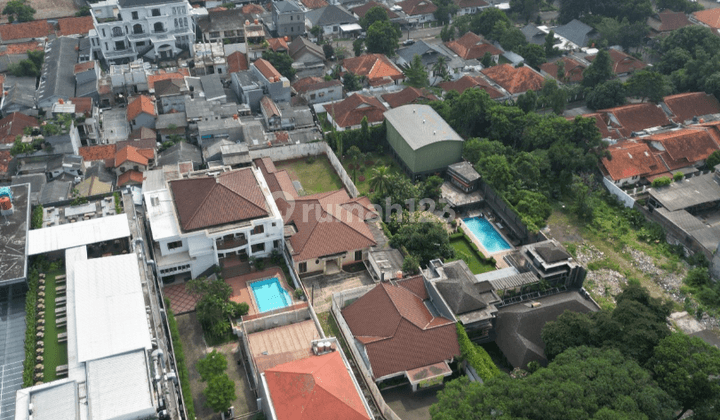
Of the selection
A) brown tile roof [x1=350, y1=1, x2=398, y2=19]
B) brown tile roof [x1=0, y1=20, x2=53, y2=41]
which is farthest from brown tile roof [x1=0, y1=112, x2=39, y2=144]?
brown tile roof [x1=350, y1=1, x2=398, y2=19]

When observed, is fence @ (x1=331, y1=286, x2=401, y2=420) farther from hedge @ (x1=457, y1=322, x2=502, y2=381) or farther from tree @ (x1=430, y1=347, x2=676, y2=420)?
hedge @ (x1=457, y1=322, x2=502, y2=381)

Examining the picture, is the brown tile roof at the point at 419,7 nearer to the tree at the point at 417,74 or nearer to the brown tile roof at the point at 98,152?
the tree at the point at 417,74

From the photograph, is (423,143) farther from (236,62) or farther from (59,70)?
(59,70)

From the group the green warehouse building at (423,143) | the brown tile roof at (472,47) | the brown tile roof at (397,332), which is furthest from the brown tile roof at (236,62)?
the brown tile roof at (397,332)

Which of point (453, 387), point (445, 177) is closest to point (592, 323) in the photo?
point (453, 387)

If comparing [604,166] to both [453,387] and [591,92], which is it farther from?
[453,387]

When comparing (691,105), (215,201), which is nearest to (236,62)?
(215,201)
